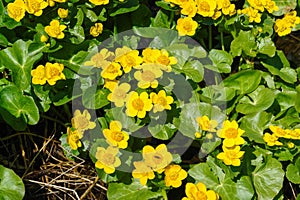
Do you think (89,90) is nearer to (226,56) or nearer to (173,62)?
(173,62)

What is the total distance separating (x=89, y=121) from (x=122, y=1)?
51 centimetres

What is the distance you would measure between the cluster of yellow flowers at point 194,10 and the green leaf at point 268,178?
58cm

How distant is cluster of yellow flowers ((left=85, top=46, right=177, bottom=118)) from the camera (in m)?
2.03

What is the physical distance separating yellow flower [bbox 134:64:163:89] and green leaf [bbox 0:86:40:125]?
1.44ft

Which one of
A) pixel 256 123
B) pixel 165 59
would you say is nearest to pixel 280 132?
pixel 256 123

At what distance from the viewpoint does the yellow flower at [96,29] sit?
2.27 meters

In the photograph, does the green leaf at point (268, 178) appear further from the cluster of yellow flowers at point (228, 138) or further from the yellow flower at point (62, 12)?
the yellow flower at point (62, 12)

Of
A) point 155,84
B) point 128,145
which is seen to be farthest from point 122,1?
point 128,145

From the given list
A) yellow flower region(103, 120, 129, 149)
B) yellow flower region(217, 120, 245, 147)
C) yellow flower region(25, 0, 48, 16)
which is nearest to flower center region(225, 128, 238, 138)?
yellow flower region(217, 120, 245, 147)

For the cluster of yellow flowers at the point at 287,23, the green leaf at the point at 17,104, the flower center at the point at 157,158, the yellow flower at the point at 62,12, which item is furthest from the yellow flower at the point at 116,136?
the cluster of yellow flowers at the point at 287,23

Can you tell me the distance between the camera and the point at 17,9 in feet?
7.06

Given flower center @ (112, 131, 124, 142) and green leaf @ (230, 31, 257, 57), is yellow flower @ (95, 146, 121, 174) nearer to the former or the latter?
flower center @ (112, 131, 124, 142)

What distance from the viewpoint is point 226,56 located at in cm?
237

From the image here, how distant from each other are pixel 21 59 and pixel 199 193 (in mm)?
844
